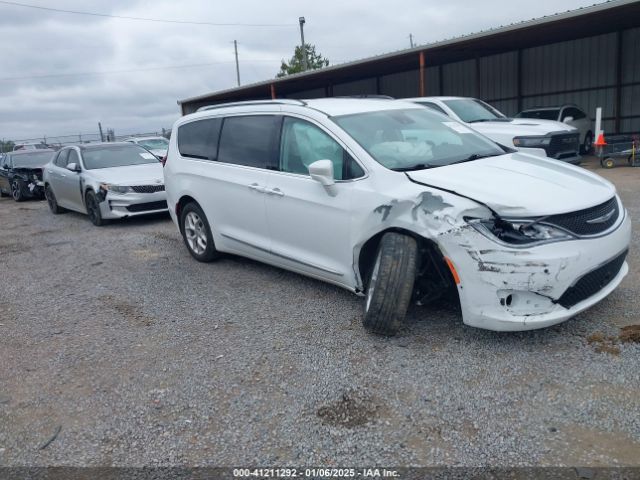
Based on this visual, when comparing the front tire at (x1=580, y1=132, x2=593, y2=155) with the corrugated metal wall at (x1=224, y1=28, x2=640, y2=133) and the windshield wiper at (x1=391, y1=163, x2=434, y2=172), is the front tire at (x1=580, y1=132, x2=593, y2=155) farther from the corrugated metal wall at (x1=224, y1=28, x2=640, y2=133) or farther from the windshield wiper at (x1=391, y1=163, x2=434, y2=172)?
the windshield wiper at (x1=391, y1=163, x2=434, y2=172)

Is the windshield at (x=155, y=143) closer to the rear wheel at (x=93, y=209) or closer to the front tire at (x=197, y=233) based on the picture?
the rear wheel at (x=93, y=209)

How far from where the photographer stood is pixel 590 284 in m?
3.79

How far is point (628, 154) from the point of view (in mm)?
13289

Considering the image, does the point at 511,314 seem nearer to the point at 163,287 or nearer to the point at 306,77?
the point at 163,287

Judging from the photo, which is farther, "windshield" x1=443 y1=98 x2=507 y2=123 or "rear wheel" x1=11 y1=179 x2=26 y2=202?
"rear wheel" x1=11 y1=179 x2=26 y2=202

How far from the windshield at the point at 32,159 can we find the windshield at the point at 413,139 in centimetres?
1372

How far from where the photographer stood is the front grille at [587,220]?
12.1 feet

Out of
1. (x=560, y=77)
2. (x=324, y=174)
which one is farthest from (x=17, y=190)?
(x=560, y=77)

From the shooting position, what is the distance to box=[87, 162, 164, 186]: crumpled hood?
988 cm

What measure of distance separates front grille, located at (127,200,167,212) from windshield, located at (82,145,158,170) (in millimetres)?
1369

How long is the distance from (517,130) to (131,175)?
723 cm

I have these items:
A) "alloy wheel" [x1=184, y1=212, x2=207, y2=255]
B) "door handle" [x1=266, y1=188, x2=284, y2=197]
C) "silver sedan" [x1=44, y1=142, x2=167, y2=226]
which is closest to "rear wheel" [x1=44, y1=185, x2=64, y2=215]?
"silver sedan" [x1=44, y1=142, x2=167, y2=226]

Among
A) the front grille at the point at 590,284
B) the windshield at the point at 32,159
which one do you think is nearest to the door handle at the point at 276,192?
the front grille at the point at 590,284

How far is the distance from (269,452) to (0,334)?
3.19 m
